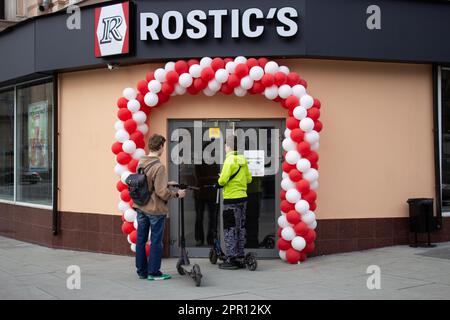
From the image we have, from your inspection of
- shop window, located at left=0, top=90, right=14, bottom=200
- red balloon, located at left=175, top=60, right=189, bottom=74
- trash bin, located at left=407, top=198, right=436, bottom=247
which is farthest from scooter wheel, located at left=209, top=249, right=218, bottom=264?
shop window, located at left=0, top=90, right=14, bottom=200

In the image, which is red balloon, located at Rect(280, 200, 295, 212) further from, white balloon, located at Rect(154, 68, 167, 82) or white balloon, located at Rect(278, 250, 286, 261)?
white balloon, located at Rect(154, 68, 167, 82)

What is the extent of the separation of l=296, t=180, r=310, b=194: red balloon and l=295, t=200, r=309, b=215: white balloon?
16 centimetres

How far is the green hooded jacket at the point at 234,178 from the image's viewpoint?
8.05 m

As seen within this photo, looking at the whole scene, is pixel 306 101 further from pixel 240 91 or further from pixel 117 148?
pixel 117 148

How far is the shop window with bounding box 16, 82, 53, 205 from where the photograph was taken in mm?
11102

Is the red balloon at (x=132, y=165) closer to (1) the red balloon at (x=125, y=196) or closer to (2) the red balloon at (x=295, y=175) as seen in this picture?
(1) the red balloon at (x=125, y=196)

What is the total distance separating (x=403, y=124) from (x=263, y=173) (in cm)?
256

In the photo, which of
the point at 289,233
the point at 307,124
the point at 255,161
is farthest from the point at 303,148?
the point at 289,233

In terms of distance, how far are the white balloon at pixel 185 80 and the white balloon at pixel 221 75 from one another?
41 centimetres

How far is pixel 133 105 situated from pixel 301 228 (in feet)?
10.3

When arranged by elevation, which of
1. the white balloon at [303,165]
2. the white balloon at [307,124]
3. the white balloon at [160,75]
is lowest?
the white balloon at [303,165]

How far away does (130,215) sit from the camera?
29.3 ft

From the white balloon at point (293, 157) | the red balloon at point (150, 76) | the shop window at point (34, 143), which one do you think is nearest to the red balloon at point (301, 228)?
the white balloon at point (293, 157)
